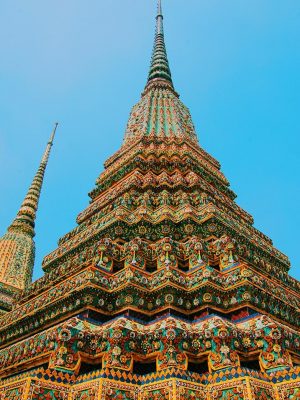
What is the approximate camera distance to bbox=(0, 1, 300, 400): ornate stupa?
5316 mm

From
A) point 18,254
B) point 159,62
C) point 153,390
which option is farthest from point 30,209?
point 153,390

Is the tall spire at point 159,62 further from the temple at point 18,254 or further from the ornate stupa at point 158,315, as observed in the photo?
the ornate stupa at point 158,315

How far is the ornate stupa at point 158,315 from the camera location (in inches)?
209

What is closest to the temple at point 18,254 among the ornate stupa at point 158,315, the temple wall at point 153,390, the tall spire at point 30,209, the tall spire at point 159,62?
the tall spire at point 30,209

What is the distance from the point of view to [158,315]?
285 inches

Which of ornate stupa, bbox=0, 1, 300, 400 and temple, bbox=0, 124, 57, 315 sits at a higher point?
temple, bbox=0, 124, 57, 315

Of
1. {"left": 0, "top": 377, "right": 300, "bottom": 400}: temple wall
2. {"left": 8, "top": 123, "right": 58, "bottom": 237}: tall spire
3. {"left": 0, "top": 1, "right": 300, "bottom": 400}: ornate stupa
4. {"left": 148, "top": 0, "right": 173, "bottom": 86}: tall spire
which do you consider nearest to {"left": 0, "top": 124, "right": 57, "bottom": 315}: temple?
{"left": 8, "top": 123, "right": 58, "bottom": 237}: tall spire

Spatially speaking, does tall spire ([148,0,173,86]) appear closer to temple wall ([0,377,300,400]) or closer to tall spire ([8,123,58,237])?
tall spire ([8,123,58,237])

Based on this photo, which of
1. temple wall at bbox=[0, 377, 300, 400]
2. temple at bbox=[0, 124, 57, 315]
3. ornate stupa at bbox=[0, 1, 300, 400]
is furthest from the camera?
temple at bbox=[0, 124, 57, 315]

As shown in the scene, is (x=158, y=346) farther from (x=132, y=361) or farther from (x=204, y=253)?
(x=204, y=253)

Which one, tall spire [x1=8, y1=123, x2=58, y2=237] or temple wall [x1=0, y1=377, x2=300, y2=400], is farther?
tall spire [x1=8, y1=123, x2=58, y2=237]

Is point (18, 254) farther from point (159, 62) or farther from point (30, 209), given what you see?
point (159, 62)

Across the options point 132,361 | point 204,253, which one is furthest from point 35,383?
point 204,253

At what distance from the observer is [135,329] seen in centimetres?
650
